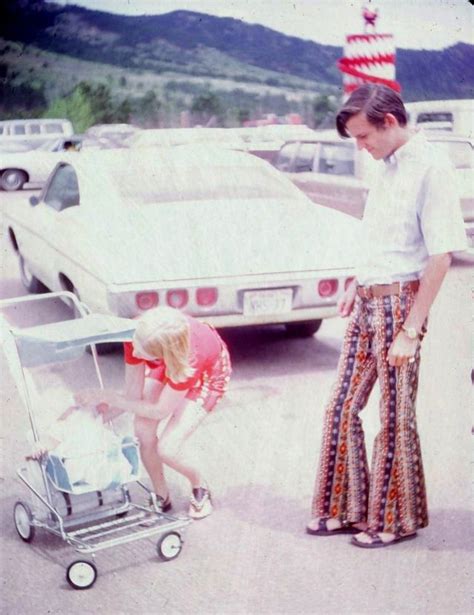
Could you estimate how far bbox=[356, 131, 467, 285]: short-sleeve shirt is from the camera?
3.12 m

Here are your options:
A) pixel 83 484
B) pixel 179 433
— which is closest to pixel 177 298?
pixel 179 433

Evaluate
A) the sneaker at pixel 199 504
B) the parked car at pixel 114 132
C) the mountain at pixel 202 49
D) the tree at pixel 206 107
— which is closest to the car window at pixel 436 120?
the mountain at pixel 202 49

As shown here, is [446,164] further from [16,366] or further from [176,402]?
[16,366]

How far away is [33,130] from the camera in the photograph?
11.5ft

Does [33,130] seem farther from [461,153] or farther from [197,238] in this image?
[461,153]

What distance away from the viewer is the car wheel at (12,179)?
12.3ft

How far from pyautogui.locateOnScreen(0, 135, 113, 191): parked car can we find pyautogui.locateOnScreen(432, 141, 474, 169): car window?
120 centimetres

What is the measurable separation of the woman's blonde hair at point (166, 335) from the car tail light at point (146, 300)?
2.3 inches

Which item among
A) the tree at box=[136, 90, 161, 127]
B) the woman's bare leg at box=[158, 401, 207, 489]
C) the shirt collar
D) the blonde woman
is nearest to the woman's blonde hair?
the blonde woman

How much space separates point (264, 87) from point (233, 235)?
1.60ft

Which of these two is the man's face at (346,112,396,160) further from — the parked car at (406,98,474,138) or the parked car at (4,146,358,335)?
the parked car at (4,146,358,335)

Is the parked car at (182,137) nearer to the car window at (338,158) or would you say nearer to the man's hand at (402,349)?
the car window at (338,158)

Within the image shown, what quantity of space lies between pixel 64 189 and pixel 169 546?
133 cm

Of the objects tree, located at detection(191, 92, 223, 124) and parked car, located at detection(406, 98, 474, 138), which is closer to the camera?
tree, located at detection(191, 92, 223, 124)
